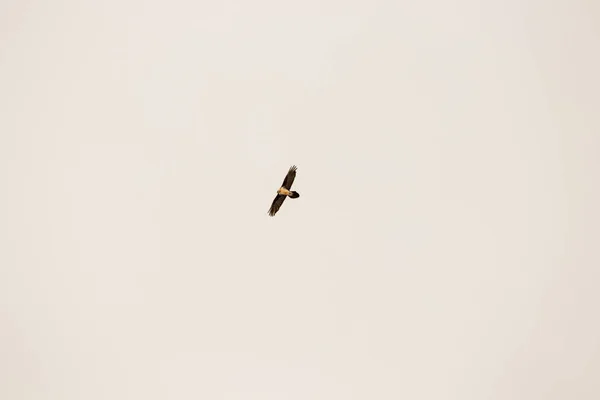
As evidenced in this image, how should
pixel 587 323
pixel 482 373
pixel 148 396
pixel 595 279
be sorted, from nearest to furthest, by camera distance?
pixel 148 396, pixel 482 373, pixel 587 323, pixel 595 279

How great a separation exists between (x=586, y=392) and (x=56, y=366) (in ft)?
240

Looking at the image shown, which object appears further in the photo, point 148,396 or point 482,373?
point 482,373

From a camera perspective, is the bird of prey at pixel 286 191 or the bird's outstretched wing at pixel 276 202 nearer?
the bird of prey at pixel 286 191

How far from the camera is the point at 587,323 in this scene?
315 feet

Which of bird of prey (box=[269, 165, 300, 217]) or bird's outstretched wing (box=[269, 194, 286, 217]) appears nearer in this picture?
bird of prey (box=[269, 165, 300, 217])

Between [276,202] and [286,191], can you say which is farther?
[276,202]

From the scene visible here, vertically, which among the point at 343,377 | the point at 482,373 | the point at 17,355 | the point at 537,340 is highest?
the point at 537,340

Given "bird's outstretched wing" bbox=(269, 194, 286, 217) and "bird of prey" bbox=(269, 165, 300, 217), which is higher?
"bird of prey" bbox=(269, 165, 300, 217)

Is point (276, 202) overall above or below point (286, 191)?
below

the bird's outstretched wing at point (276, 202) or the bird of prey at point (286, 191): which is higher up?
the bird of prey at point (286, 191)

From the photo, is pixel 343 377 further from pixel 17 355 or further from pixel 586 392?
pixel 17 355

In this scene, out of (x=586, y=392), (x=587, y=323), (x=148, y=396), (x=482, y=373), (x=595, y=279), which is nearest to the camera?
(x=148, y=396)

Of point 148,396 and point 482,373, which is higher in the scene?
point 482,373

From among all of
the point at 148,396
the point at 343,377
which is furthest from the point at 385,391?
the point at 148,396
